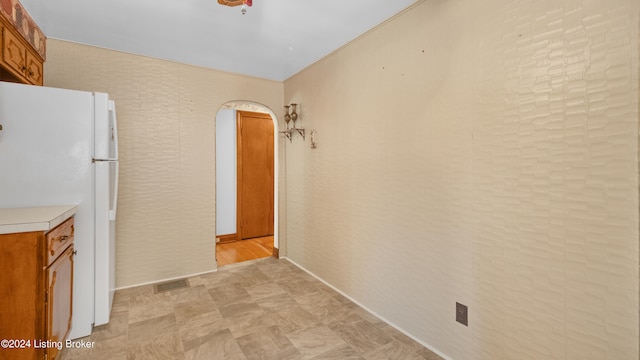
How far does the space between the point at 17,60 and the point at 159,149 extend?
1245 millimetres

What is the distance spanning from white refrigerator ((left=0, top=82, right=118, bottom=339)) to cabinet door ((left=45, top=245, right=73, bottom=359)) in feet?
0.50

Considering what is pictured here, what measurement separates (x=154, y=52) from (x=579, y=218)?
142 inches

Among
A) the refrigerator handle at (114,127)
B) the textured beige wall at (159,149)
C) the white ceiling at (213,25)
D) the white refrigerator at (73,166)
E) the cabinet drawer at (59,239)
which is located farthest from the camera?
the textured beige wall at (159,149)

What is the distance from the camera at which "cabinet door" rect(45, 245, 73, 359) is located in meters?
1.48

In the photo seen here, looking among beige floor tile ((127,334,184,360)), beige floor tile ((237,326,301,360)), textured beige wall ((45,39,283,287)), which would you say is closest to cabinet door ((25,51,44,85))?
textured beige wall ((45,39,283,287))

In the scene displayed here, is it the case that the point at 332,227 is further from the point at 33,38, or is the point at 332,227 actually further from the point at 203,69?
the point at 33,38

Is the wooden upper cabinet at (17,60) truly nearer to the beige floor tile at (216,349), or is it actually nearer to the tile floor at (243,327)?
the tile floor at (243,327)

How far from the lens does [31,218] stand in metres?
1.46

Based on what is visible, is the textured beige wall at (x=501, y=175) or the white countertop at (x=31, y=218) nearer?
the textured beige wall at (x=501, y=175)

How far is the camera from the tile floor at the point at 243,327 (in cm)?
189

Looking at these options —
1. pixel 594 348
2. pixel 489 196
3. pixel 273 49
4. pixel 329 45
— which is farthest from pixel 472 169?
pixel 273 49

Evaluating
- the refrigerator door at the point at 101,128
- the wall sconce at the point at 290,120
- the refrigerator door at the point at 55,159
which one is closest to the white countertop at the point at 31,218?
the refrigerator door at the point at 55,159

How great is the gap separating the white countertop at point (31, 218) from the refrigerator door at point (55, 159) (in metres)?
0.16

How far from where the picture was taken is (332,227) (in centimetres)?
293
